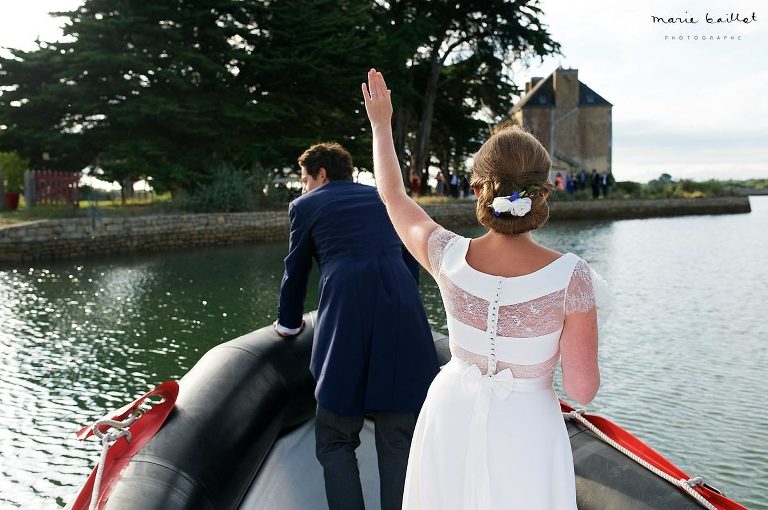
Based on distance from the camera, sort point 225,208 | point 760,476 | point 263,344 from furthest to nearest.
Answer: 1. point 225,208
2. point 760,476
3. point 263,344

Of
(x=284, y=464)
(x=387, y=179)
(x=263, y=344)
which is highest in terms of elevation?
(x=387, y=179)

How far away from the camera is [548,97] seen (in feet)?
171

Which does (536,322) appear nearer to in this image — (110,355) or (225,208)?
(110,355)

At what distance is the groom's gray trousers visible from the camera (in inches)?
111

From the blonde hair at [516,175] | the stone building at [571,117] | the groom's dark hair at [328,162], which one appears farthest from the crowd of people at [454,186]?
the blonde hair at [516,175]

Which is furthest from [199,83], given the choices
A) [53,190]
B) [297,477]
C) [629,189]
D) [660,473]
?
Result: [629,189]

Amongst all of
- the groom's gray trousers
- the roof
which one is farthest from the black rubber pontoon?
the roof

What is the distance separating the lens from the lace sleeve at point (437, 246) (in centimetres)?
194

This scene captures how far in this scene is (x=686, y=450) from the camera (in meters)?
5.31

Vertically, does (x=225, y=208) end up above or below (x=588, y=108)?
below

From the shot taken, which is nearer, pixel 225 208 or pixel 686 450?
pixel 686 450

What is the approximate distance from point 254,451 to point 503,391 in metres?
1.87

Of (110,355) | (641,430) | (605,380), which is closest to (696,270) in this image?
(605,380)

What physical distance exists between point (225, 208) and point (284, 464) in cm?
1884
